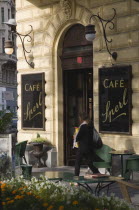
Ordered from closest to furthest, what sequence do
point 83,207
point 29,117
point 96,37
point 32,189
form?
point 83,207 → point 32,189 → point 96,37 → point 29,117

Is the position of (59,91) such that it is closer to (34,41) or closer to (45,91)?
(45,91)

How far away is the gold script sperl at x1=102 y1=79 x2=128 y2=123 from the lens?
42.7 feet

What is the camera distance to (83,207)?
5.87 m

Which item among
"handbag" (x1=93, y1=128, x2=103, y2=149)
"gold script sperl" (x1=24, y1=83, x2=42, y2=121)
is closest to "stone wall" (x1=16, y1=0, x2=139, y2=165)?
"gold script sperl" (x1=24, y1=83, x2=42, y2=121)

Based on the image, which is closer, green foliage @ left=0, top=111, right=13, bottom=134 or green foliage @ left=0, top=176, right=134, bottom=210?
green foliage @ left=0, top=176, right=134, bottom=210

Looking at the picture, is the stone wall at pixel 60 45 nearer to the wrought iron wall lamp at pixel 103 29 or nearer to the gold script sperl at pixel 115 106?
the wrought iron wall lamp at pixel 103 29

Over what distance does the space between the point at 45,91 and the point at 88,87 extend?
4.55ft

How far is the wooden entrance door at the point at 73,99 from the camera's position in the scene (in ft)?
49.3

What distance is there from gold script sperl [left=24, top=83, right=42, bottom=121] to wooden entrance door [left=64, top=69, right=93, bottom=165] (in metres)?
0.87

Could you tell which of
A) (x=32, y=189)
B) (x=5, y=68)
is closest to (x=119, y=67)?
(x=32, y=189)

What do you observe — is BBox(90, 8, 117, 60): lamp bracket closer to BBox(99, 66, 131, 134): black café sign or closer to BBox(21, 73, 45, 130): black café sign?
BBox(99, 66, 131, 134): black café sign

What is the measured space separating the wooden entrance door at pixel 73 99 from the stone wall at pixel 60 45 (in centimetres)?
20

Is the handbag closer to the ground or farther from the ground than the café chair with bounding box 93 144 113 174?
farther from the ground

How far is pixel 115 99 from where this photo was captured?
13250 millimetres
